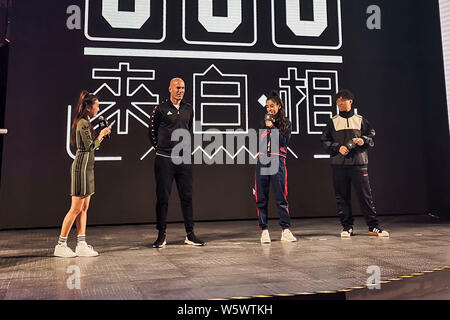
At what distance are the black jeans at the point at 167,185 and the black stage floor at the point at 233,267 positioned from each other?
0.83 feet

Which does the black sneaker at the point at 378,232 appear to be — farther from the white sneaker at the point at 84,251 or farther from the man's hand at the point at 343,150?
the white sneaker at the point at 84,251

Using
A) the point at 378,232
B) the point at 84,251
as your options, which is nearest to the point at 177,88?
the point at 84,251

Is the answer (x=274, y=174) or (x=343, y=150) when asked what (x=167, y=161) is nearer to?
(x=274, y=174)

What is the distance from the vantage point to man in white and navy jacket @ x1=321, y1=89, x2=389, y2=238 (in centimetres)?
352

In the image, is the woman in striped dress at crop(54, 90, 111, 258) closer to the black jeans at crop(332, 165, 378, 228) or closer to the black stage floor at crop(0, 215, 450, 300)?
the black stage floor at crop(0, 215, 450, 300)

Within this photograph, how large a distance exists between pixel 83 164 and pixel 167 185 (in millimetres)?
683

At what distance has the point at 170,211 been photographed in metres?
4.69

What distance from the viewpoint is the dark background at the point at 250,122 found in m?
4.36

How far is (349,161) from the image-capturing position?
353 cm

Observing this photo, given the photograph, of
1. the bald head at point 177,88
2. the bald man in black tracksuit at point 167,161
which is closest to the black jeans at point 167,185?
the bald man in black tracksuit at point 167,161

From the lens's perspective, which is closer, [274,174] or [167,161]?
[167,161]

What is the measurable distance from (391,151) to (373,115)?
577mm

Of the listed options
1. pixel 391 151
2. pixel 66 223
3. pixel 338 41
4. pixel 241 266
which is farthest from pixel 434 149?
pixel 66 223

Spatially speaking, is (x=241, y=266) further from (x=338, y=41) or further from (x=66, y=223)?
(x=338, y=41)
